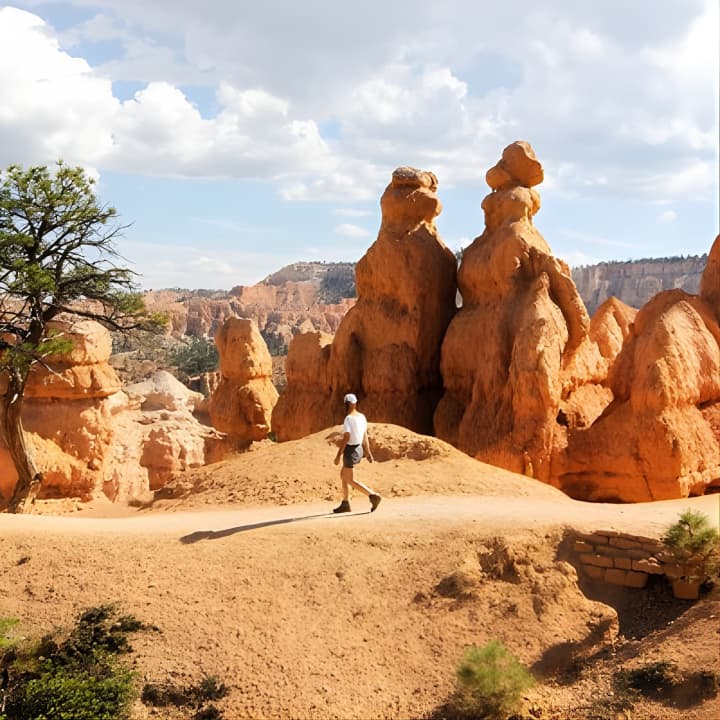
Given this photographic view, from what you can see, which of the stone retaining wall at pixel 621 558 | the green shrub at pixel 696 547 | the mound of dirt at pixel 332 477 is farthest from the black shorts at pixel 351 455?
the green shrub at pixel 696 547

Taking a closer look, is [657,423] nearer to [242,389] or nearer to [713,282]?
[713,282]

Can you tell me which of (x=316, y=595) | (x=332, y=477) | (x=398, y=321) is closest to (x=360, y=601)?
(x=316, y=595)

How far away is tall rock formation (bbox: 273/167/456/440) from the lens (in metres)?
18.5

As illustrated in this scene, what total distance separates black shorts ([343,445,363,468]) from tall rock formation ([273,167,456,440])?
26.3 ft

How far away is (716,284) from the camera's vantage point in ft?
57.7

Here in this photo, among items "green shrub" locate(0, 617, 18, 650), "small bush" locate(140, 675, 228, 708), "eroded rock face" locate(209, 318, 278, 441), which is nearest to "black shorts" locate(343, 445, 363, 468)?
"small bush" locate(140, 675, 228, 708)

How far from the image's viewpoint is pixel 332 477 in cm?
1184

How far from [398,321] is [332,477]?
764cm

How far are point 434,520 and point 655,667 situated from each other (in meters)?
3.03

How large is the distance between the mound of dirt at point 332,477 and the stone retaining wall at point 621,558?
2418mm

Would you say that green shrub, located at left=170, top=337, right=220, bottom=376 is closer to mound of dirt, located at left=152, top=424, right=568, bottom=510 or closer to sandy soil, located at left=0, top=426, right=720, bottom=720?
mound of dirt, located at left=152, top=424, right=568, bottom=510

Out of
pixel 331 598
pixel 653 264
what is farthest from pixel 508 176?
pixel 653 264

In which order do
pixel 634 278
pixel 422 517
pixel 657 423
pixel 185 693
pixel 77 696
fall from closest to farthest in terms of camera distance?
pixel 77 696 → pixel 185 693 → pixel 422 517 → pixel 657 423 → pixel 634 278

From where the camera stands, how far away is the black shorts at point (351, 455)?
10055 millimetres
